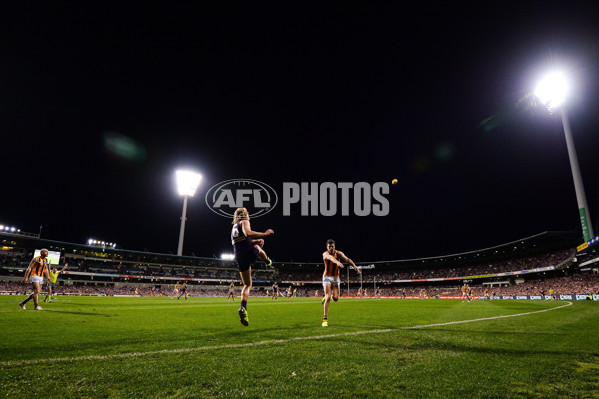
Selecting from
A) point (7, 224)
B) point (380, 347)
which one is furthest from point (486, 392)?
point (7, 224)

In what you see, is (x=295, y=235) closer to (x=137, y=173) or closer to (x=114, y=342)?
(x=137, y=173)

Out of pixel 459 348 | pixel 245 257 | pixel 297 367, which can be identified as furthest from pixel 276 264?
pixel 297 367

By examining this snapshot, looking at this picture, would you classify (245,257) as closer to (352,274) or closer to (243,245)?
(243,245)

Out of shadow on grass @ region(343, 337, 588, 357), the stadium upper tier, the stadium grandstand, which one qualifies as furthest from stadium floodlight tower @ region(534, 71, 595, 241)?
shadow on grass @ region(343, 337, 588, 357)

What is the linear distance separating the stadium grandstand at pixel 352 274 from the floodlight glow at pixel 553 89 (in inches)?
919

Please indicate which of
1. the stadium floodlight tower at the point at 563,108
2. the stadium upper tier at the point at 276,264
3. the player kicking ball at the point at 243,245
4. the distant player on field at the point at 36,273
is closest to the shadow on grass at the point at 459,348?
the player kicking ball at the point at 243,245

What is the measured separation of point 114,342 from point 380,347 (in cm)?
486

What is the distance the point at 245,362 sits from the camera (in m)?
3.73

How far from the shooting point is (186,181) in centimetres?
6009

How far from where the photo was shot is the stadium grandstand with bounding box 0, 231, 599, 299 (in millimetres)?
47656

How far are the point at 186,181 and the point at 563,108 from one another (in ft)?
208

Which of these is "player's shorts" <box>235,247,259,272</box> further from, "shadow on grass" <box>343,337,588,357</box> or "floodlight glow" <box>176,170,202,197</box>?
"floodlight glow" <box>176,170,202,197</box>

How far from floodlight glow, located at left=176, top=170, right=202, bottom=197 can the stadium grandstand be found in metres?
21.4

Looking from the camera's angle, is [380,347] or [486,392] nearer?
[486,392]
